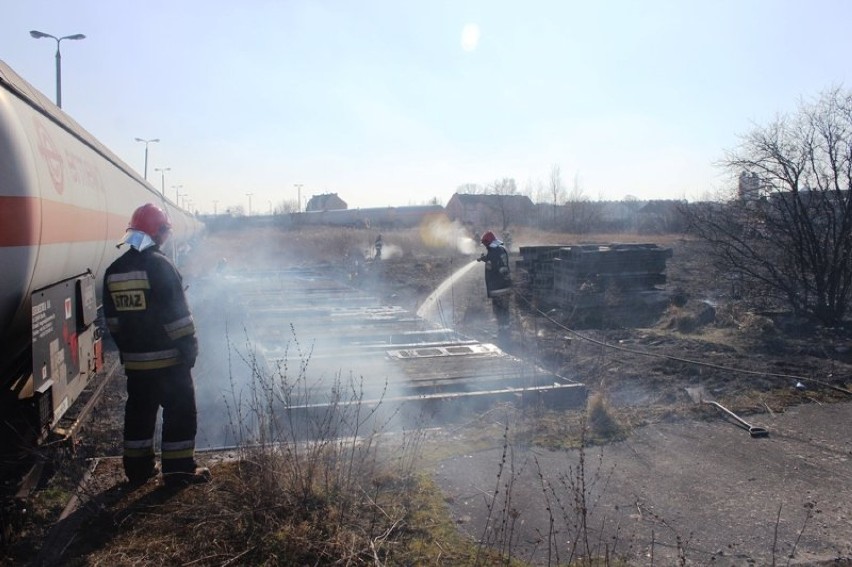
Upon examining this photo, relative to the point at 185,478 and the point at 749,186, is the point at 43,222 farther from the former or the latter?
the point at 749,186

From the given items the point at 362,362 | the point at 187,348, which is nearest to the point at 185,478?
the point at 187,348

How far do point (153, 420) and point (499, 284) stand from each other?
778cm

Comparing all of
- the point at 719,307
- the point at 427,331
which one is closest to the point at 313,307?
the point at 427,331

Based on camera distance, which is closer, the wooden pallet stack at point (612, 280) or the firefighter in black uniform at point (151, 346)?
the firefighter in black uniform at point (151, 346)

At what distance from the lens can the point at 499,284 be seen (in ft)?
37.0

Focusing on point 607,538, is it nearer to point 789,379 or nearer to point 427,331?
point 789,379

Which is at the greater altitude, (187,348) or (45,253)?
(45,253)

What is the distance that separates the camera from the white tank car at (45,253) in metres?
3.74

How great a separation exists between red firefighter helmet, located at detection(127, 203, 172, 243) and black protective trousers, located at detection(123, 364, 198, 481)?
3.00 feet

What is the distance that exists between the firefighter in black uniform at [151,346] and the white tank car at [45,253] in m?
0.48

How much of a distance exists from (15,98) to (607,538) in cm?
466

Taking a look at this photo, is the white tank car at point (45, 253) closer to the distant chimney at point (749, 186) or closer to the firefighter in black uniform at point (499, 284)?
the firefighter in black uniform at point (499, 284)

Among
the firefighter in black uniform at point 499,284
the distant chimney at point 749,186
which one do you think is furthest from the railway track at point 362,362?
the distant chimney at point 749,186

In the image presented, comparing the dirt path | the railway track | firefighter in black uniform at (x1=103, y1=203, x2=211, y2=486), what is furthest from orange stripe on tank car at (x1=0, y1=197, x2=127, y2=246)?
the dirt path
